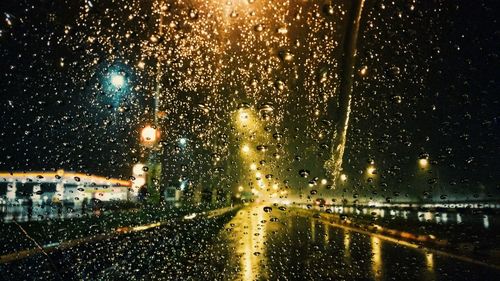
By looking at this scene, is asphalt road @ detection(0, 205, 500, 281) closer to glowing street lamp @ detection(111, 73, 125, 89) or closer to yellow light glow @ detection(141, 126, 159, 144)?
yellow light glow @ detection(141, 126, 159, 144)

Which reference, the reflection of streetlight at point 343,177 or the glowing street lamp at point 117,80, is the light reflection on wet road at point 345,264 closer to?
the reflection of streetlight at point 343,177

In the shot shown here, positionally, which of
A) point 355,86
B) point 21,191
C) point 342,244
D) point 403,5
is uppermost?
point 403,5

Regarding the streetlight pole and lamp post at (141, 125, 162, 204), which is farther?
lamp post at (141, 125, 162, 204)

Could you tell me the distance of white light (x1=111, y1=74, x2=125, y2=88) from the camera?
275 inches

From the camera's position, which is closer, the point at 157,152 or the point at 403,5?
the point at 403,5

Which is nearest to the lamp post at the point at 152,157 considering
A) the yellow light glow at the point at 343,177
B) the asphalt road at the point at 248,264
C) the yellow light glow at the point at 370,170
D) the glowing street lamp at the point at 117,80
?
the glowing street lamp at the point at 117,80

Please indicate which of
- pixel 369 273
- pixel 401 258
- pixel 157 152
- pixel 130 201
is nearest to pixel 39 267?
pixel 157 152

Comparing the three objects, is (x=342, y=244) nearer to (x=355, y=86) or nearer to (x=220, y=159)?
(x=220, y=159)

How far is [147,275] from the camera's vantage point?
605 centimetres

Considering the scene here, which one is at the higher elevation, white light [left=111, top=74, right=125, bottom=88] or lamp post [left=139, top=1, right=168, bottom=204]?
white light [left=111, top=74, right=125, bottom=88]

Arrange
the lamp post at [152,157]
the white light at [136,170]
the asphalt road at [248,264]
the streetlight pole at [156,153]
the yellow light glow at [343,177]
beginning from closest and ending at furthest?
the asphalt road at [248,264] → the streetlight pole at [156,153] → the yellow light glow at [343,177] → the lamp post at [152,157] → the white light at [136,170]

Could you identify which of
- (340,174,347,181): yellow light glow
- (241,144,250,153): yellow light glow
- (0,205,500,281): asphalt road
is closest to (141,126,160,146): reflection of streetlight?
(241,144,250,153): yellow light glow

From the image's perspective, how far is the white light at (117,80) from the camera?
6.98 m

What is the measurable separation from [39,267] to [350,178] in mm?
6140
